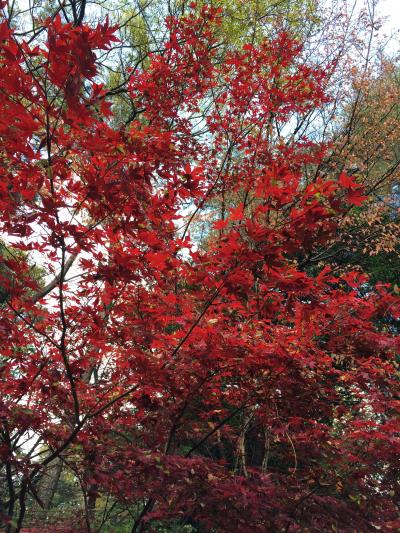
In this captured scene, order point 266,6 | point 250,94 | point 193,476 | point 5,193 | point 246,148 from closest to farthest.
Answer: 1. point 5,193
2. point 193,476
3. point 250,94
4. point 246,148
5. point 266,6

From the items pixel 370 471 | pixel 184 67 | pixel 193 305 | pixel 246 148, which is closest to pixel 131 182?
pixel 193 305

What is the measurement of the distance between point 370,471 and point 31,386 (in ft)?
9.10

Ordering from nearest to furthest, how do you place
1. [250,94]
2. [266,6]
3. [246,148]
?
1. [250,94]
2. [246,148]
3. [266,6]

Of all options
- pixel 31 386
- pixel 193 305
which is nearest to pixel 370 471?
A: pixel 193 305

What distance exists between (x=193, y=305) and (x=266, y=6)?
21.0ft

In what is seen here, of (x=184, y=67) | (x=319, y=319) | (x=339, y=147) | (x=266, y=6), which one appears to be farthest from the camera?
(x=339, y=147)

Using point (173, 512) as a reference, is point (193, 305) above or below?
above

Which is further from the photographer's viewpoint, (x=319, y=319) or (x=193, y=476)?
(x=319, y=319)

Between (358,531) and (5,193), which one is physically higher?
(5,193)

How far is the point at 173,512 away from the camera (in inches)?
117

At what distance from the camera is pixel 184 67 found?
19.9 feet

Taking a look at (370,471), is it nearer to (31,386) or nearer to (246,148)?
(31,386)

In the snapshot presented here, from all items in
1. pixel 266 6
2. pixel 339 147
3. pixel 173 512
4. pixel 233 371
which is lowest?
pixel 173 512

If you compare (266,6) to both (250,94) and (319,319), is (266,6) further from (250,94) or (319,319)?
(319,319)
